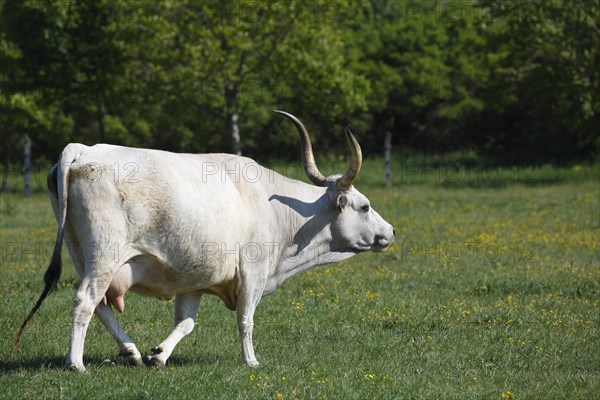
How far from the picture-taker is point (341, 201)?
898 cm

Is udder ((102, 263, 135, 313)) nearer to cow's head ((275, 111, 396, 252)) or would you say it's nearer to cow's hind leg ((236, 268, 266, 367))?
cow's hind leg ((236, 268, 266, 367))

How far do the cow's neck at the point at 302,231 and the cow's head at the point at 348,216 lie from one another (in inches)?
2.6

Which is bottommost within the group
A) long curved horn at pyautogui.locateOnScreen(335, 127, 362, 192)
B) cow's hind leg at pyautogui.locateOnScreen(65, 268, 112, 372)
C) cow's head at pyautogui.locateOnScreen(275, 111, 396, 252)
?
cow's hind leg at pyautogui.locateOnScreen(65, 268, 112, 372)

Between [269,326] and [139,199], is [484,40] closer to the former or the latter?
[269,326]

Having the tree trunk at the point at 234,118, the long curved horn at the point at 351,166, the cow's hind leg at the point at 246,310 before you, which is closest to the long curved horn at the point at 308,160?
the long curved horn at the point at 351,166

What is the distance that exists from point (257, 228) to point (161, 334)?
191 cm

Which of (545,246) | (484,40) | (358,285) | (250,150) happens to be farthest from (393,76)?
(358,285)

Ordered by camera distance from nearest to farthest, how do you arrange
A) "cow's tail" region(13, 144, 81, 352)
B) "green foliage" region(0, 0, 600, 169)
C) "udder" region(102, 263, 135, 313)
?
"cow's tail" region(13, 144, 81, 352)
"udder" region(102, 263, 135, 313)
"green foliage" region(0, 0, 600, 169)

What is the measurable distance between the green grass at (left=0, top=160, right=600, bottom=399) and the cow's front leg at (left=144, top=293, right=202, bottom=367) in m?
0.23

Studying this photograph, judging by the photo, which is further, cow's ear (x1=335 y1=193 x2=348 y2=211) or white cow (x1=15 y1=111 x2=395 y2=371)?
cow's ear (x1=335 y1=193 x2=348 y2=211)

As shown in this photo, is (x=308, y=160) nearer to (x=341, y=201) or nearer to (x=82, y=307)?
(x=341, y=201)

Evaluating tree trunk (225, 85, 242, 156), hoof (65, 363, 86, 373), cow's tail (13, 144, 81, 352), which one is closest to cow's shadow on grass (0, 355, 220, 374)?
hoof (65, 363, 86, 373)

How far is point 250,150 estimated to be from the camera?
122 ft

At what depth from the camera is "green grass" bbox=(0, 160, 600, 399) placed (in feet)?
23.1
